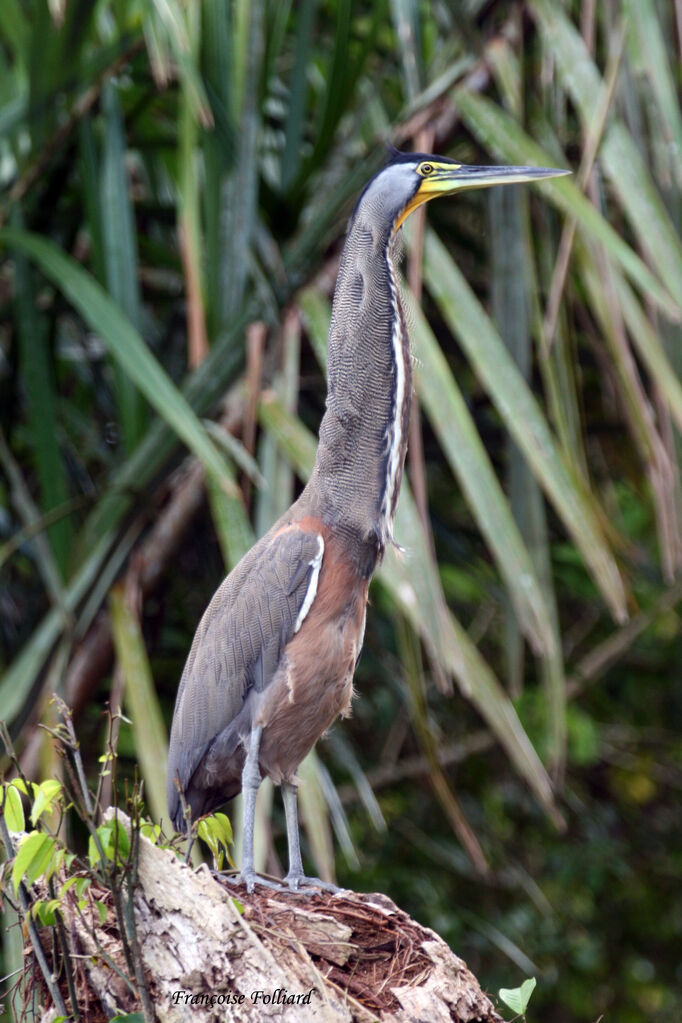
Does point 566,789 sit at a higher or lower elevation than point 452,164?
lower

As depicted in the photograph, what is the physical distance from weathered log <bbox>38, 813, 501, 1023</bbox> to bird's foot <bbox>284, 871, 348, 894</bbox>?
1.52ft

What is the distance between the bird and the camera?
10.8 feet

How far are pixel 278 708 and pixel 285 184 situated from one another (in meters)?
2.22

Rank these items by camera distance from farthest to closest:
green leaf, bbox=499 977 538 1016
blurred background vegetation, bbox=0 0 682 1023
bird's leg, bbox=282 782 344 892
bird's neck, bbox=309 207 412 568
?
1. blurred background vegetation, bbox=0 0 682 1023
2. bird's neck, bbox=309 207 412 568
3. bird's leg, bbox=282 782 344 892
4. green leaf, bbox=499 977 538 1016

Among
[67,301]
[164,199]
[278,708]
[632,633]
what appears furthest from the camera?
[632,633]

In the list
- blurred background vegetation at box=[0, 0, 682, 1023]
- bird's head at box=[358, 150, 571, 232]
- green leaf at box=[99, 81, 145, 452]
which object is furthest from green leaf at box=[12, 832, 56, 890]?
green leaf at box=[99, 81, 145, 452]

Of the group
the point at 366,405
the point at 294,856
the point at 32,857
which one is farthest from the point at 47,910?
the point at 366,405

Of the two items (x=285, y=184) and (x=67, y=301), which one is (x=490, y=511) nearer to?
(x=285, y=184)

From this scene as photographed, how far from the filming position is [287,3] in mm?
4430

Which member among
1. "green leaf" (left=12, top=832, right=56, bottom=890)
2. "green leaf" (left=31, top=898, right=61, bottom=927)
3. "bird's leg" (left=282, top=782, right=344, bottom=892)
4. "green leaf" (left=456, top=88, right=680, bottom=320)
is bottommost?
"bird's leg" (left=282, top=782, right=344, bottom=892)

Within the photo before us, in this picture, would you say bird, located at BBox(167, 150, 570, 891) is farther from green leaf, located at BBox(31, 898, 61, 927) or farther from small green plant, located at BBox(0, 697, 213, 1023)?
green leaf, located at BBox(31, 898, 61, 927)

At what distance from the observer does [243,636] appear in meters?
3.34

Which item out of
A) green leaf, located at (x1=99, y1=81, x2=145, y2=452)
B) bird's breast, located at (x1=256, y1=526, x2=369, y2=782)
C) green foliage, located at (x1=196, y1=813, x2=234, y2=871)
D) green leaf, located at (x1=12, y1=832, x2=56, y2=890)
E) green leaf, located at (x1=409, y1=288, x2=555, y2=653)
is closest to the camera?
green leaf, located at (x1=12, y1=832, x2=56, y2=890)

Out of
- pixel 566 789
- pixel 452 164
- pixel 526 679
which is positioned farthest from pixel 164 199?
Result: pixel 566 789
